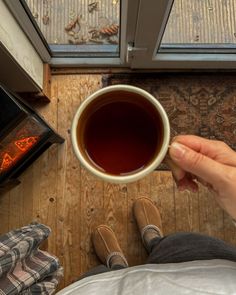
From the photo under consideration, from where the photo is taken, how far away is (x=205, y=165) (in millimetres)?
605

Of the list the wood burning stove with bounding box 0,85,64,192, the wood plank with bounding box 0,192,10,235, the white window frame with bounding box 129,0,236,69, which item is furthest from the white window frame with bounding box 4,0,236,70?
the wood plank with bounding box 0,192,10,235

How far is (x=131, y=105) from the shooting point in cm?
59

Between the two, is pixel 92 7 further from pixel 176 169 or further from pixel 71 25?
pixel 176 169

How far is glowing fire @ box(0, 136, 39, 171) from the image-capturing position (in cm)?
102

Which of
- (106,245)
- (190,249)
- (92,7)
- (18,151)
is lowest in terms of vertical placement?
(106,245)

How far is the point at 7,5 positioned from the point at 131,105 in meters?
0.53

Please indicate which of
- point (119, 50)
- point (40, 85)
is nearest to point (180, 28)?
point (119, 50)

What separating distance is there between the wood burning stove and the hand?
15.9 inches

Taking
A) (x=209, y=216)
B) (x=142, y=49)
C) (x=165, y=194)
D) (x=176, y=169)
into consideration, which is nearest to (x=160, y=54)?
(x=142, y=49)

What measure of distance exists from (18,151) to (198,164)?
62 centimetres

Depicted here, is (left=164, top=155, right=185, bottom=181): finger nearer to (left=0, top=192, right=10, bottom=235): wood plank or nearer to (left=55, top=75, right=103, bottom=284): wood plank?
(left=55, top=75, right=103, bottom=284): wood plank

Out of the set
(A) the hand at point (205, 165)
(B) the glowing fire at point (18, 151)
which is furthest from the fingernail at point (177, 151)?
(B) the glowing fire at point (18, 151)

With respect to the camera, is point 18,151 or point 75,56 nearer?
point 18,151

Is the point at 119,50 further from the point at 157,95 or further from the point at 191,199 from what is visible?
the point at 191,199
